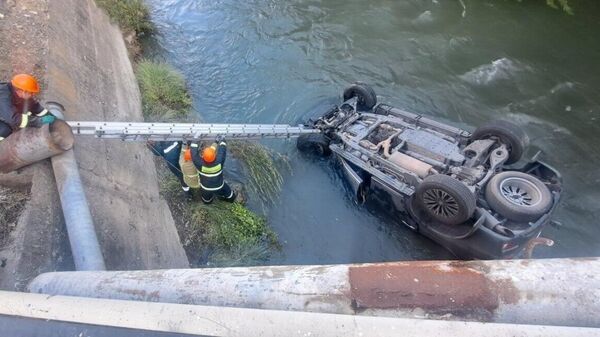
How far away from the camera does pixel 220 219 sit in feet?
21.7

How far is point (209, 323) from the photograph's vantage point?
262 cm

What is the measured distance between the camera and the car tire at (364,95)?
8.14m

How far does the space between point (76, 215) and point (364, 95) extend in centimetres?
548

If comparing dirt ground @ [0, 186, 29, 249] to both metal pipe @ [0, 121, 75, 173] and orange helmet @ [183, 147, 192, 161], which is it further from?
orange helmet @ [183, 147, 192, 161]

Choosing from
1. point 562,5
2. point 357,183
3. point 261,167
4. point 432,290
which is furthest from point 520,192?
point 562,5

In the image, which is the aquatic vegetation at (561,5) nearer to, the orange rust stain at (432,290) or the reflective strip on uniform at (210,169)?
the reflective strip on uniform at (210,169)

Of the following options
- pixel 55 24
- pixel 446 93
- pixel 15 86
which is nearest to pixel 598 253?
pixel 446 93

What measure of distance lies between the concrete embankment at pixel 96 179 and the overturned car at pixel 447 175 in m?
3.10

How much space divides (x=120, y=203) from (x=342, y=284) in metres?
3.62

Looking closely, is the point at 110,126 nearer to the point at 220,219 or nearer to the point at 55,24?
the point at 220,219

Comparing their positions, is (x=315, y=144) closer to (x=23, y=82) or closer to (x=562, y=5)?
(x=23, y=82)

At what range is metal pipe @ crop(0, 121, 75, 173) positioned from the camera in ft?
14.9

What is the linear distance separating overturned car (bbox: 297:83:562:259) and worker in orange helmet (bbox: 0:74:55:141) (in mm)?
4321

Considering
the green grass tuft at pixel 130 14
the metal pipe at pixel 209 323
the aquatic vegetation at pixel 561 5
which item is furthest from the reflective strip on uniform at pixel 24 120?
the aquatic vegetation at pixel 561 5
